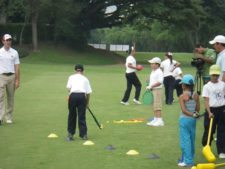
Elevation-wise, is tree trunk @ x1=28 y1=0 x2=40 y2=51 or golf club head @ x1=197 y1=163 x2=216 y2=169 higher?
tree trunk @ x1=28 y1=0 x2=40 y2=51

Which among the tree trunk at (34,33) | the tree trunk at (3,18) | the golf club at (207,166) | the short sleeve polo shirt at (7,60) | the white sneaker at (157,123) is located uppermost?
the tree trunk at (3,18)

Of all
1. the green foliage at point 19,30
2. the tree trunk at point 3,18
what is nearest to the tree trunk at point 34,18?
the green foliage at point 19,30

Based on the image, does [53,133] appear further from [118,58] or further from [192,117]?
[118,58]

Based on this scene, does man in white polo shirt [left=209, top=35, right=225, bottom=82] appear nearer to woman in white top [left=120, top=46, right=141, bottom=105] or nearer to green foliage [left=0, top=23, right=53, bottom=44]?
woman in white top [left=120, top=46, right=141, bottom=105]

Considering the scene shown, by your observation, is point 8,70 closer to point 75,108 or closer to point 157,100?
point 75,108

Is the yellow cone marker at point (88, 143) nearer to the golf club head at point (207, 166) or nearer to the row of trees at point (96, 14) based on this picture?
the golf club head at point (207, 166)

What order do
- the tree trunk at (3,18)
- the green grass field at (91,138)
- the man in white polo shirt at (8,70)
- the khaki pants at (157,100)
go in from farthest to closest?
the tree trunk at (3,18) < the khaki pants at (157,100) < the man in white polo shirt at (8,70) < the green grass field at (91,138)

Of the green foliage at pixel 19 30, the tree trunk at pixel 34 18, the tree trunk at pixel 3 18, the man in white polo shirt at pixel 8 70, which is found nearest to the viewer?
the man in white polo shirt at pixel 8 70

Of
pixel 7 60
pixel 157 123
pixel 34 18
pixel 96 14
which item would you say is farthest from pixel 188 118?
pixel 96 14

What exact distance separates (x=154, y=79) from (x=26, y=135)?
3.69 metres

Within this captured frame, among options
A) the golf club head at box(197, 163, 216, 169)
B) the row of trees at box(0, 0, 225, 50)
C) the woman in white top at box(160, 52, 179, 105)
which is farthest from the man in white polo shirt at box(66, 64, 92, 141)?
the row of trees at box(0, 0, 225, 50)

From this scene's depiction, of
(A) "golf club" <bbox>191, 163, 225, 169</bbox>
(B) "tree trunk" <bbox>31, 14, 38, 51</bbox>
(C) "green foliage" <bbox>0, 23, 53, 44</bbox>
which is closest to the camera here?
(A) "golf club" <bbox>191, 163, 225, 169</bbox>

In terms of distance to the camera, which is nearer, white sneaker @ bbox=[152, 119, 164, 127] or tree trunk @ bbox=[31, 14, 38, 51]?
white sneaker @ bbox=[152, 119, 164, 127]

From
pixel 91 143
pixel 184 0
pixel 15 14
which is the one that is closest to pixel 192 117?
pixel 91 143
